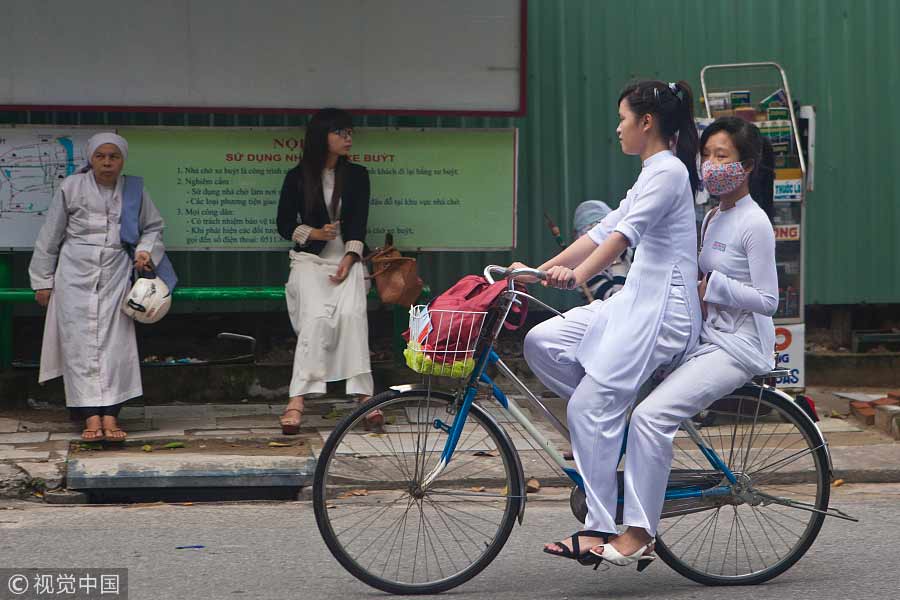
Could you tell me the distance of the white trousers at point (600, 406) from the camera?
4.35 metres

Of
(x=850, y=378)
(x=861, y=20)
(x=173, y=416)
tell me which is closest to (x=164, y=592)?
(x=173, y=416)

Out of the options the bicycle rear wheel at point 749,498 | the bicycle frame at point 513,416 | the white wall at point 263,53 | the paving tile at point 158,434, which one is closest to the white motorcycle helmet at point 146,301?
the paving tile at point 158,434

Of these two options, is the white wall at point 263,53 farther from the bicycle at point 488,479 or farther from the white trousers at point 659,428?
the white trousers at point 659,428

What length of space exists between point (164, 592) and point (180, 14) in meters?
4.32

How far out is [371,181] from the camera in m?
8.22

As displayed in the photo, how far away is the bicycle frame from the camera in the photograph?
14.5 ft

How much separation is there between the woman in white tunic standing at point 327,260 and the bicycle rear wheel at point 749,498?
308 cm

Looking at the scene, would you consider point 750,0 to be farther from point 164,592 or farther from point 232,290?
point 164,592

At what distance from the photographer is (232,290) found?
25.6ft

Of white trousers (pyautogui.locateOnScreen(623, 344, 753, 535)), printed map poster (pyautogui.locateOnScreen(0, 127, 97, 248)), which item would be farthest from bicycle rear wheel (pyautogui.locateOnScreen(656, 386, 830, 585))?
printed map poster (pyautogui.locateOnScreen(0, 127, 97, 248))

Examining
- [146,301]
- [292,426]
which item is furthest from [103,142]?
[292,426]

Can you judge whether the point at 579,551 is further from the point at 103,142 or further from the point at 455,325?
the point at 103,142

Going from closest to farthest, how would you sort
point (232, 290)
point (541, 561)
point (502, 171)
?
1. point (541, 561)
2. point (232, 290)
3. point (502, 171)

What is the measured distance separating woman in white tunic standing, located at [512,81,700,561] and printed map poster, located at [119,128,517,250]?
12.3 feet
